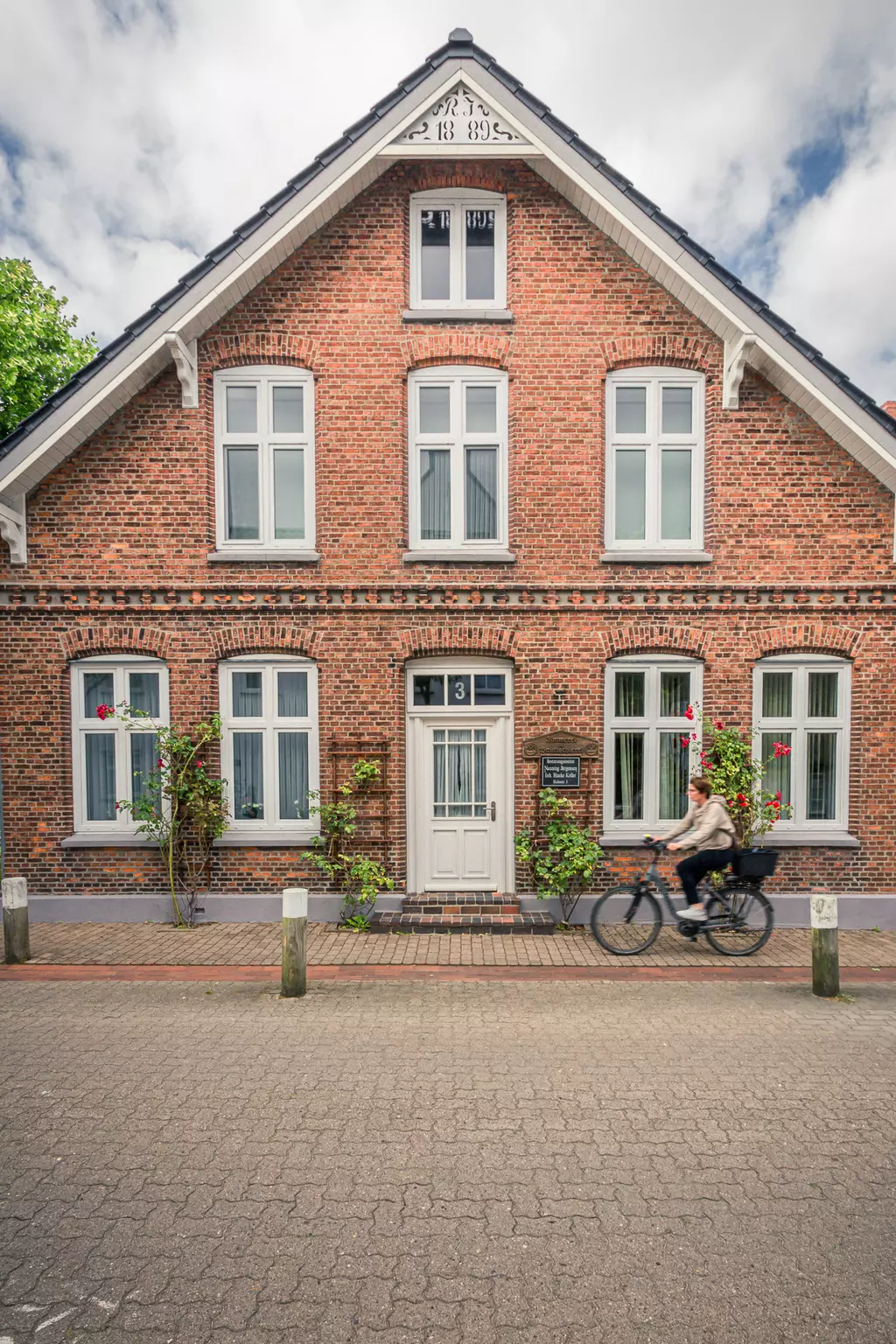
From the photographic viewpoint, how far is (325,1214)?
3518 millimetres

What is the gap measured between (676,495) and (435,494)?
9.70ft

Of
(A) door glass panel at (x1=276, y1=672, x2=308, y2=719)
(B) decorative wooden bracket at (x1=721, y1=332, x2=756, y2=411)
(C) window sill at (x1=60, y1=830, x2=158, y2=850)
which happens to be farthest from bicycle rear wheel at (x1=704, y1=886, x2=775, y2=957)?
(C) window sill at (x1=60, y1=830, x2=158, y2=850)

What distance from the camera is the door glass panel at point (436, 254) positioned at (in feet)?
28.5

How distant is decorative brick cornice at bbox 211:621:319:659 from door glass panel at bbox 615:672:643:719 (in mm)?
3716

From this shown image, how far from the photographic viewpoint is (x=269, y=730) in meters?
8.74

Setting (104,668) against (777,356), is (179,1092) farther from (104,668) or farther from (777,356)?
(777,356)

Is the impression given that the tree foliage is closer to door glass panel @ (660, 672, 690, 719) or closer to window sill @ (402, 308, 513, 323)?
window sill @ (402, 308, 513, 323)

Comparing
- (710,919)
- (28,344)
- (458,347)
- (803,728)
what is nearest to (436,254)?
(458,347)

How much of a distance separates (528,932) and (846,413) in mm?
Answer: 6869

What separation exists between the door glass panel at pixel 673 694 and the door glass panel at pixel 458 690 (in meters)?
2.35

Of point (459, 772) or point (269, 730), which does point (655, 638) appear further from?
point (269, 730)

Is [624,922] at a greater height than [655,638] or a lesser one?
lesser

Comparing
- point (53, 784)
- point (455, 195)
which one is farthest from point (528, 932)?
point (455, 195)

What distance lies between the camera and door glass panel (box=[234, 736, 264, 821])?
28.8ft
